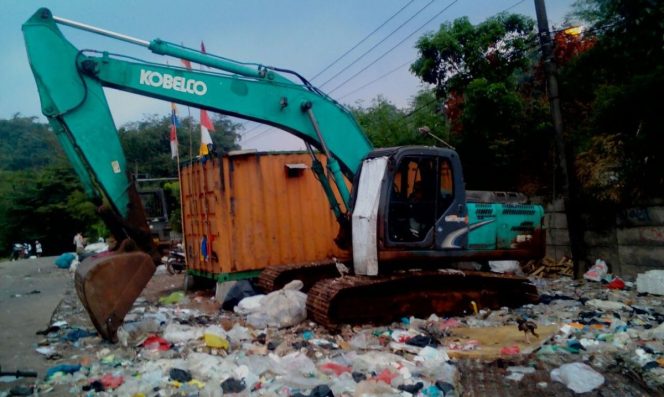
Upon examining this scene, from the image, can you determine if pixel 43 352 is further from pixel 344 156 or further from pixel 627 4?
pixel 627 4

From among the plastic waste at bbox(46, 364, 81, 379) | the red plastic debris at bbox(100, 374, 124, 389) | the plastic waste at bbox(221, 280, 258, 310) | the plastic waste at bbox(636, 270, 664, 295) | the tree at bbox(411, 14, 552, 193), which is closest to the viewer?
the red plastic debris at bbox(100, 374, 124, 389)

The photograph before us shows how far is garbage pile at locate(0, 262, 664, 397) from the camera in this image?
13.6 feet

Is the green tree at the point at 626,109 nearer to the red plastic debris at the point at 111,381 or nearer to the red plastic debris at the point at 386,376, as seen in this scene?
the red plastic debris at the point at 386,376

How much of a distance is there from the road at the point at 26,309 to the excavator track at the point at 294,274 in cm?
270

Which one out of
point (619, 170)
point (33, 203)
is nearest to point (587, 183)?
point (619, 170)

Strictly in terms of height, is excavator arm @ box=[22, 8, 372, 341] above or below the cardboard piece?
above

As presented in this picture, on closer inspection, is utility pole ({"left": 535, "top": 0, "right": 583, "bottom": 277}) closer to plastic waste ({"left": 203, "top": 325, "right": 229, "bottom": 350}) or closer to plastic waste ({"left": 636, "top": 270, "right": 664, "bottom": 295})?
plastic waste ({"left": 636, "top": 270, "right": 664, "bottom": 295})

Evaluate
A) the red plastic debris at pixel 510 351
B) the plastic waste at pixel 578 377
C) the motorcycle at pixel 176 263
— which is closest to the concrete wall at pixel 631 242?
the red plastic debris at pixel 510 351

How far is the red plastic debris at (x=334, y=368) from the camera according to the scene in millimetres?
4473

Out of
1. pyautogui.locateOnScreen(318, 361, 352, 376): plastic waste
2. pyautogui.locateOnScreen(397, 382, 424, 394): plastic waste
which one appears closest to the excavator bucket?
pyautogui.locateOnScreen(318, 361, 352, 376): plastic waste

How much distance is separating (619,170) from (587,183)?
1.96 feet

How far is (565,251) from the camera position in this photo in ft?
32.7

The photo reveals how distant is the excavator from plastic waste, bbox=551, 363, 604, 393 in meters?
2.28

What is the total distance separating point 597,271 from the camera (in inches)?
348
